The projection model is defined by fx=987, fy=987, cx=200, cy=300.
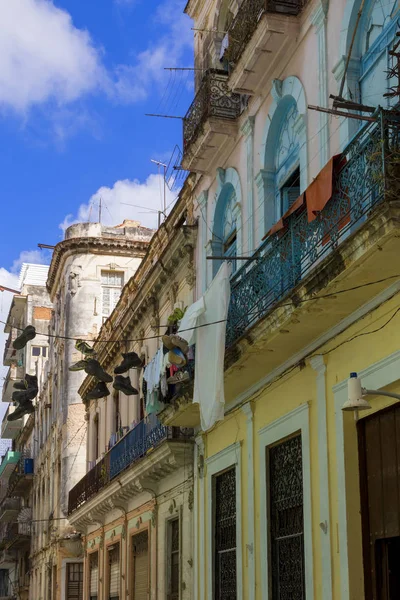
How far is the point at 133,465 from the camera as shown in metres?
17.3

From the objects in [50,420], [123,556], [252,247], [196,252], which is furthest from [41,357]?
[252,247]

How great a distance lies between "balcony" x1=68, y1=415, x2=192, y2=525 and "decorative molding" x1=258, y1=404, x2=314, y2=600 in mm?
3495

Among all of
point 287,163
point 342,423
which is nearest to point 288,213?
point 342,423

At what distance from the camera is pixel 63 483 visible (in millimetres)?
28656

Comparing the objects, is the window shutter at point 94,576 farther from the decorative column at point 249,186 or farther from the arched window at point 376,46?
the arched window at point 376,46

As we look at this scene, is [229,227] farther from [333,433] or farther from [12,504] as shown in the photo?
[12,504]

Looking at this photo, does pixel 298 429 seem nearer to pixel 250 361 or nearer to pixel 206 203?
pixel 250 361

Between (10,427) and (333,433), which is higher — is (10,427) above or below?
above

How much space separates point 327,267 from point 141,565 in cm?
1105

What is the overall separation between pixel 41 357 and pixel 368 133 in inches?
1434

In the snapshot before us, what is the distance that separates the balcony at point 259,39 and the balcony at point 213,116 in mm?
873

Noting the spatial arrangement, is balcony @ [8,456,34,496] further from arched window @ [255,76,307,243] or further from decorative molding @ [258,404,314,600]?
decorative molding @ [258,404,314,600]

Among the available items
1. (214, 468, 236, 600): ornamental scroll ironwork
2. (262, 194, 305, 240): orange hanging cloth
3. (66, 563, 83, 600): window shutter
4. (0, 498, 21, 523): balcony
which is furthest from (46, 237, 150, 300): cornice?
(262, 194, 305, 240): orange hanging cloth

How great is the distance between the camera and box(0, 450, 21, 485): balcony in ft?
146
